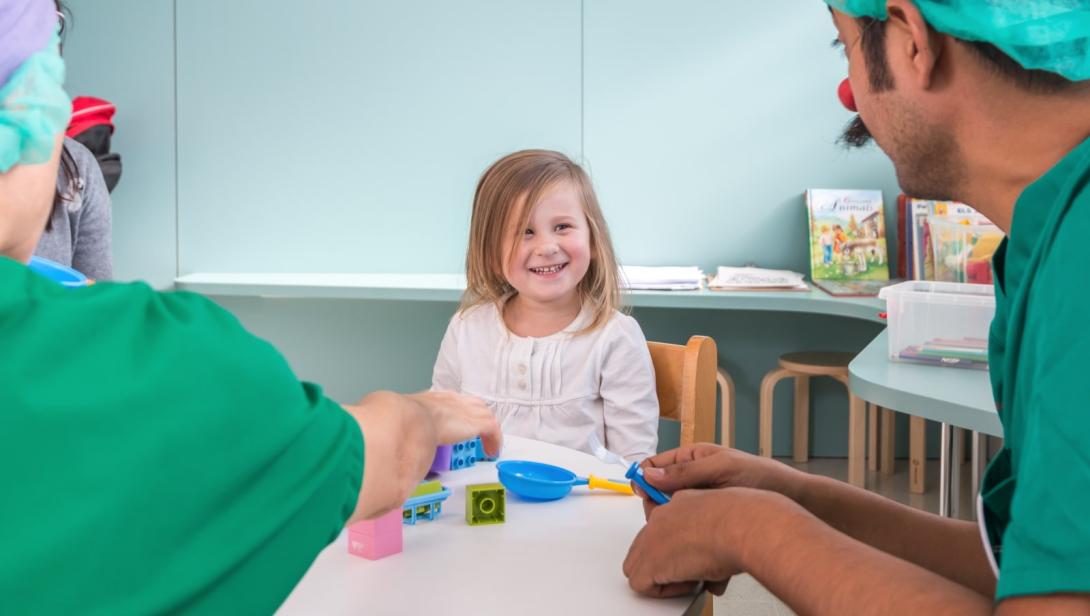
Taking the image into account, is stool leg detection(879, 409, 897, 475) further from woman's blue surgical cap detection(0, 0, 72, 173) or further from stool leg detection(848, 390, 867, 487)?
woman's blue surgical cap detection(0, 0, 72, 173)

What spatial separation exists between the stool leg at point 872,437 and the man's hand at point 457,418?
3.03 metres

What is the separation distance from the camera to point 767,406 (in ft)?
Answer: 12.3

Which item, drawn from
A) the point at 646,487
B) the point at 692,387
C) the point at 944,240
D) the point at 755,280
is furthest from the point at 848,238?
the point at 646,487

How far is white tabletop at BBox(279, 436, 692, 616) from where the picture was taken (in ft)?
3.09

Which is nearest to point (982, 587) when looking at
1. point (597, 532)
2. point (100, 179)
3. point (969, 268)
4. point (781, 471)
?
point (781, 471)

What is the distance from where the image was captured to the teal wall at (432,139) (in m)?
3.95

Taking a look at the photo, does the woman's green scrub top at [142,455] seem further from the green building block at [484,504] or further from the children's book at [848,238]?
the children's book at [848,238]

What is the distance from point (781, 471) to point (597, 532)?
0.23 meters

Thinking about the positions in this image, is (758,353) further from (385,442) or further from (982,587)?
(385,442)

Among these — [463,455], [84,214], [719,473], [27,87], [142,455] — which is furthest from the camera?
[84,214]

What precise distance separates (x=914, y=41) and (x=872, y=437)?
3.11 m

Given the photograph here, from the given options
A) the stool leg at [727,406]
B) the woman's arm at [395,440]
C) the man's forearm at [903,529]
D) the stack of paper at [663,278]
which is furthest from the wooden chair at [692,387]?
the stool leg at [727,406]

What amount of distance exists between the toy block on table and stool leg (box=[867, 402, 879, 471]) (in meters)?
2.84

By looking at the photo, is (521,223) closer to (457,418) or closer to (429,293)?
(429,293)
